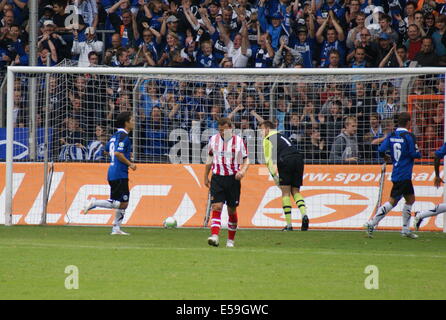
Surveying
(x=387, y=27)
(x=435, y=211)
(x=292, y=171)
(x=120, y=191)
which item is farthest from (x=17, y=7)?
(x=435, y=211)

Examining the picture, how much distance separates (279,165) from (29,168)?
5.17 metres

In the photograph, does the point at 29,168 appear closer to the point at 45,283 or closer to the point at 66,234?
the point at 66,234

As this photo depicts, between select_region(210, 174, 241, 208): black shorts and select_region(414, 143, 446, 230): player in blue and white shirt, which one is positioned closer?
select_region(210, 174, 241, 208): black shorts

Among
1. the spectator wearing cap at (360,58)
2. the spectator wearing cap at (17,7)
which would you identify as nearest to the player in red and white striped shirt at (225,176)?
the spectator wearing cap at (360,58)

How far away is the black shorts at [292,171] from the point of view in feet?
56.8

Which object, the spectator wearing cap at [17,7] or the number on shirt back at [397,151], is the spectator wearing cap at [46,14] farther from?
the number on shirt back at [397,151]

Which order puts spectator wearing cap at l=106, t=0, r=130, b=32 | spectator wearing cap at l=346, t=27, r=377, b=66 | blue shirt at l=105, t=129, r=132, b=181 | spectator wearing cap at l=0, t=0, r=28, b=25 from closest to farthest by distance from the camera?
blue shirt at l=105, t=129, r=132, b=181 → spectator wearing cap at l=346, t=27, r=377, b=66 → spectator wearing cap at l=106, t=0, r=130, b=32 → spectator wearing cap at l=0, t=0, r=28, b=25

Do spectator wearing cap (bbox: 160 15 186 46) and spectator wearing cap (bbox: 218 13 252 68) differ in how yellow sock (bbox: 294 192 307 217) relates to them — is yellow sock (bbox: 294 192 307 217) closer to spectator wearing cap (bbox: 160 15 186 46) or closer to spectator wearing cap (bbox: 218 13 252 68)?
spectator wearing cap (bbox: 218 13 252 68)

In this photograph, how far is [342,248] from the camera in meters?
14.1

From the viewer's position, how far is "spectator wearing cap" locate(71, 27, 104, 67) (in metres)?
23.3

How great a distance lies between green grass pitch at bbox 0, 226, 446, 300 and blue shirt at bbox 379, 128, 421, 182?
3.74 feet

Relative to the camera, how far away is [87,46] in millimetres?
23375

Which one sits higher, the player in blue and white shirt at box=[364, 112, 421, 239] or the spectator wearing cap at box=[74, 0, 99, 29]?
the spectator wearing cap at box=[74, 0, 99, 29]

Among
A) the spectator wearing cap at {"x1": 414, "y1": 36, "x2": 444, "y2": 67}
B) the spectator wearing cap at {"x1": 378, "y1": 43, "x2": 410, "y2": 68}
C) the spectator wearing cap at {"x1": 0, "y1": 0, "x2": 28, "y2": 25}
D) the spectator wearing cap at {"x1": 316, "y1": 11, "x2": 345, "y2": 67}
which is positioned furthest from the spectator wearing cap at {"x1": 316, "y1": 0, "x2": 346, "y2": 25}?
the spectator wearing cap at {"x1": 0, "y1": 0, "x2": 28, "y2": 25}
